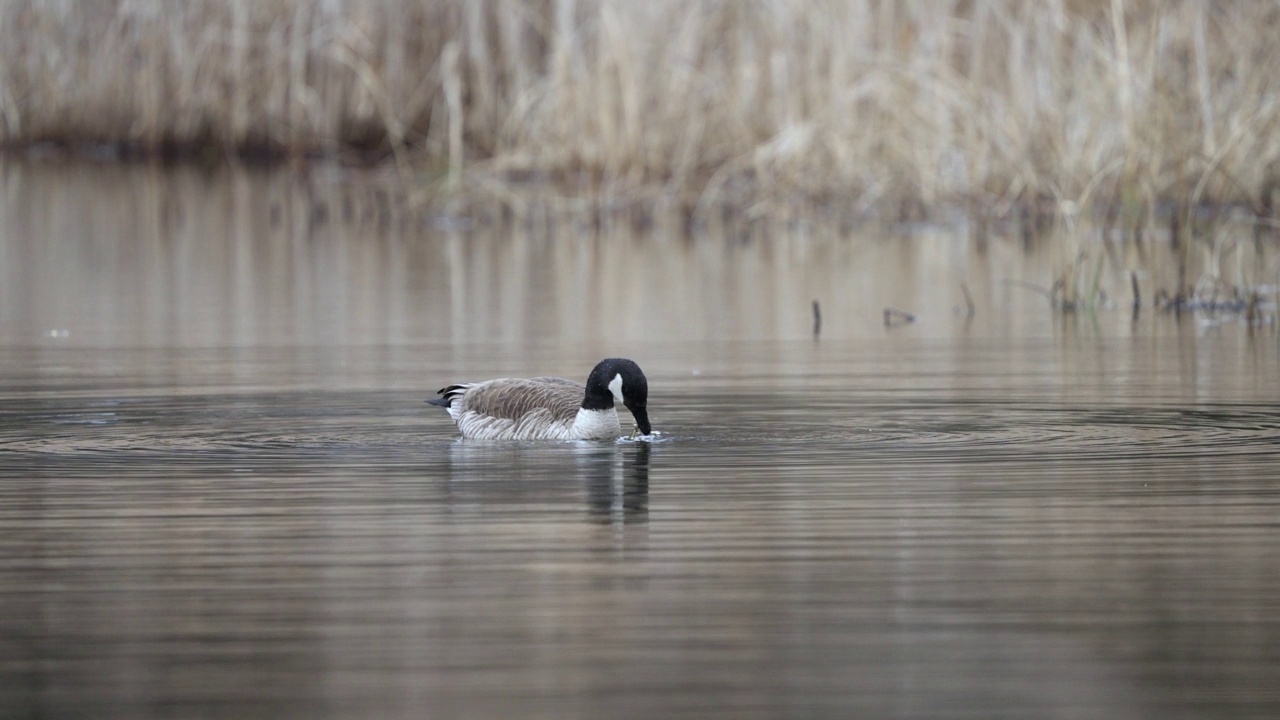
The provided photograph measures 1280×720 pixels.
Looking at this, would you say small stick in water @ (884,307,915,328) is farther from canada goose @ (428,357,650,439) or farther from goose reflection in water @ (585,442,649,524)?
goose reflection in water @ (585,442,649,524)

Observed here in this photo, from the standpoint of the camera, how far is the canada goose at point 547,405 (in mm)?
8203

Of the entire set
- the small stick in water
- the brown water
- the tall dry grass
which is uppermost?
the tall dry grass

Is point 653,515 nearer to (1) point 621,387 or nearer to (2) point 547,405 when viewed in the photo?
(1) point 621,387

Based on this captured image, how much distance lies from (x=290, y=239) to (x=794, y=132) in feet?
14.1

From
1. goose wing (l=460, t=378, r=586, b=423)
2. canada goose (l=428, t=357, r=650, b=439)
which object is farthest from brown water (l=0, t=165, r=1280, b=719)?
goose wing (l=460, t=378, r=586, b=423)

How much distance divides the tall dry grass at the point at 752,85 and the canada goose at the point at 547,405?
4.95m

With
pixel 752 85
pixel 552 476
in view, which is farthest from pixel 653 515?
pixel 752 85

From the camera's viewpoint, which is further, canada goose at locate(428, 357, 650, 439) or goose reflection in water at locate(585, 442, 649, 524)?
canada goose at locate(428, 357, 650, 439)

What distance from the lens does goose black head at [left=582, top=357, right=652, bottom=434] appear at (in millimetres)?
8125

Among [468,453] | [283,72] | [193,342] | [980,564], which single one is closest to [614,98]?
[283,72]

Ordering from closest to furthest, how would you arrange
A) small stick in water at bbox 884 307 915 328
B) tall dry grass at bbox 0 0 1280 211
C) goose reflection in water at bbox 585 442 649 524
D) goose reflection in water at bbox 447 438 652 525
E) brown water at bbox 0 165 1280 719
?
brown water at bbox 0 165 1280 719, goose reflection in water at bbox 585 442 649 524, goose reflection in water at bbox 447 438 652 525, small stick in water at bbox 884 307 915 328, tall dry grass at bbox 0 0 1280 211

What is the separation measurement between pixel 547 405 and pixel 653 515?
2118 millimetres

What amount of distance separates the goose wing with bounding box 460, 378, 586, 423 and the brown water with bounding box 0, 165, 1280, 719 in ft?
0.84

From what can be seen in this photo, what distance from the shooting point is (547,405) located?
856cm
